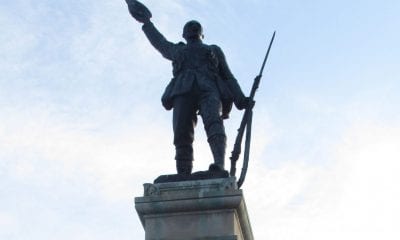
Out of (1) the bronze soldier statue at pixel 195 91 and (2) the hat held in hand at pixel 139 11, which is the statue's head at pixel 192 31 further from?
(2) the hat held in hand at pixel 139 11

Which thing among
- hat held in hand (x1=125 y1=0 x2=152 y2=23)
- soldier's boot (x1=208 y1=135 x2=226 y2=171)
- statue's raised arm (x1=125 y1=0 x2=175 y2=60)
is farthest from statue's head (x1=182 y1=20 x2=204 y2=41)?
soldier's boot (x1=208 y1=135 x2=226 y2=171)

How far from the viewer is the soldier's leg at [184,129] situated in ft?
34.2

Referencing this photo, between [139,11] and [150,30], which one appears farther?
[139,11]

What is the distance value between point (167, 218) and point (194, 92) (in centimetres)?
192

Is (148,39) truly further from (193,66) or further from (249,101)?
(249,101)

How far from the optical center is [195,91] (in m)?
10.8

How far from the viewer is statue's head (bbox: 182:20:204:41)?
446 inches

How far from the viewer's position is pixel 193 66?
1099 centimetres

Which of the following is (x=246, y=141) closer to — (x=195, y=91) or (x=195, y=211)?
→ (x=195, y=91)

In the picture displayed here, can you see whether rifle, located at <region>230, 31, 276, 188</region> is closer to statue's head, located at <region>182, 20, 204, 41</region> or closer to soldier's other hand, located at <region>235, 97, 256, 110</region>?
soldier's other hand, located at <region>235, 97, 256, 110</region>

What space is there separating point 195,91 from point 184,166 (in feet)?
3.48

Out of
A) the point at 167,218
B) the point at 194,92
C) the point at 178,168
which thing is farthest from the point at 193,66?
the point at 167,218

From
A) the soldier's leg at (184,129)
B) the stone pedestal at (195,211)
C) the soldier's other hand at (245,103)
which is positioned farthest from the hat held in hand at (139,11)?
the stone pedestal at (195,211)

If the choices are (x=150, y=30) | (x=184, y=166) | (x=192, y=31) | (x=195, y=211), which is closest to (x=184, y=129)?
(x=184, y=166)
